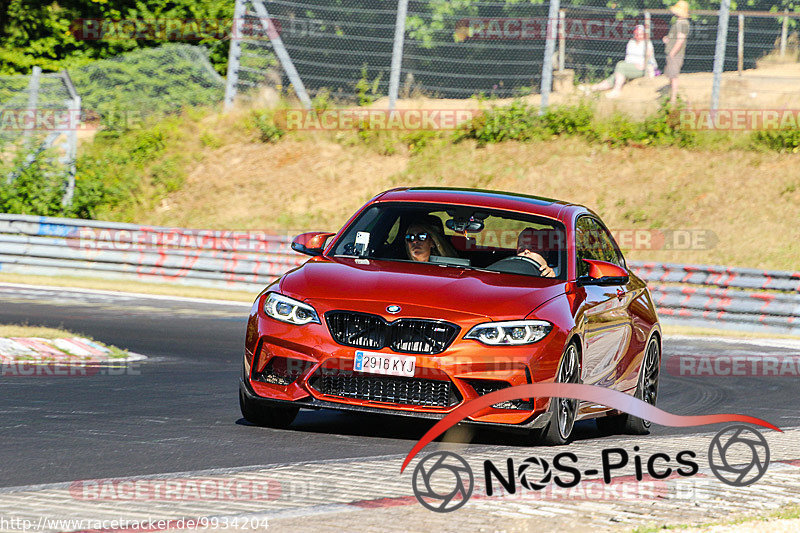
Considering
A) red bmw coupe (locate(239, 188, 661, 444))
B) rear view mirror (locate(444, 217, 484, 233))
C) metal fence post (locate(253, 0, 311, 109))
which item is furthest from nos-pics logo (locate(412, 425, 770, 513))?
metal fence post (locate(253, 0, 311, 109))

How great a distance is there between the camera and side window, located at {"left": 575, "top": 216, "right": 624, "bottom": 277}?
29.6ft

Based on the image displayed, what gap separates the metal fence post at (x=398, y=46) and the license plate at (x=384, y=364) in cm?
2088

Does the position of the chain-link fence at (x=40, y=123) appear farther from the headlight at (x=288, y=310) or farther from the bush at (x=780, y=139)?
the headlight at (x=288, y=310)

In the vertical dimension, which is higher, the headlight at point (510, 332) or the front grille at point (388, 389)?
the headlight at point (510, 332)

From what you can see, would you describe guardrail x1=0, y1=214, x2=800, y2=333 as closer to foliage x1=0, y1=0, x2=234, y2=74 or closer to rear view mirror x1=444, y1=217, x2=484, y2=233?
rear view mirror x1=444, y1=217, x2=484, y2=233

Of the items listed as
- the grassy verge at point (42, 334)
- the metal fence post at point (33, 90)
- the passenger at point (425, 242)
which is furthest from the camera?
the metal fence post at point (33, 90)

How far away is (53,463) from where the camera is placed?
675 cm

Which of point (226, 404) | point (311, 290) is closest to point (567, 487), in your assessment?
point (311, 290)

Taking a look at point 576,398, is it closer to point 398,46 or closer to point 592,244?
point 592,244

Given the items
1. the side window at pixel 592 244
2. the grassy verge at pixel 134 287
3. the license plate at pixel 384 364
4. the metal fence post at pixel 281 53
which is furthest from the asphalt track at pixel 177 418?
the metal fence post at pixel 281 53

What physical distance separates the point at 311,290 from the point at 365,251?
1.17 meters

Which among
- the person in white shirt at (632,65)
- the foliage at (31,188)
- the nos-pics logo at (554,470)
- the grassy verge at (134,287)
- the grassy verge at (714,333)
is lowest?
the grassy verge at (134,287)

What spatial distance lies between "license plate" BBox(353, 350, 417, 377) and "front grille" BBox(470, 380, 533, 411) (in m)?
0.38

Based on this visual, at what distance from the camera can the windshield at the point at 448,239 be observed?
344 inches
